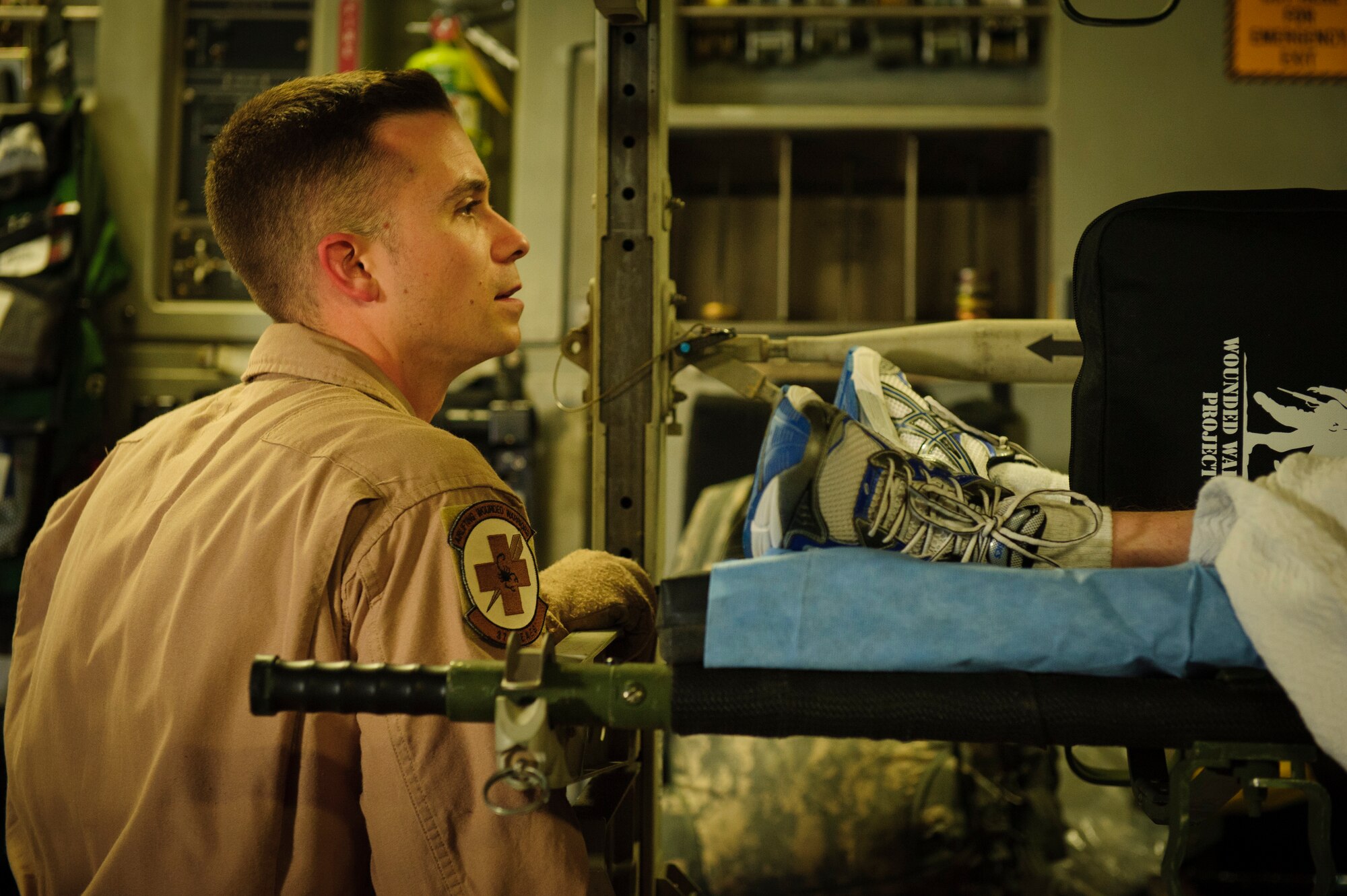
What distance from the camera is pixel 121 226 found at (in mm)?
3348

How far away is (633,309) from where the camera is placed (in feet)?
4.41

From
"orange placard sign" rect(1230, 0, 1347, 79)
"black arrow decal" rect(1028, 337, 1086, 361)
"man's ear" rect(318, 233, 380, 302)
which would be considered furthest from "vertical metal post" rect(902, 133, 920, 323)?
"man's ear" rect(318, 233, 380, 302)

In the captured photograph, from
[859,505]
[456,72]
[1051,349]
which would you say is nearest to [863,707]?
[859,505]

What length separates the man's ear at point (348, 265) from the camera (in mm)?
1174

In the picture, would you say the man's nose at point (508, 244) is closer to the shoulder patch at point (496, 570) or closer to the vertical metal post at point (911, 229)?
the shoulder patch at point (496, 570)

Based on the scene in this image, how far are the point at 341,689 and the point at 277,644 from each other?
281mm

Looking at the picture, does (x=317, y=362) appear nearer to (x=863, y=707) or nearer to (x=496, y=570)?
(x=496, y=570)

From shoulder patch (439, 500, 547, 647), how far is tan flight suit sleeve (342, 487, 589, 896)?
1 cm

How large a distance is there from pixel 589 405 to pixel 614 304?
0.44ft

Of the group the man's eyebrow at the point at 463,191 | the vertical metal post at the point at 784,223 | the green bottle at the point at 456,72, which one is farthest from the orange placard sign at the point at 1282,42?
the man's eyebrow at the point at 463,191

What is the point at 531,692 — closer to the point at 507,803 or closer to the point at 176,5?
the point at 507,803

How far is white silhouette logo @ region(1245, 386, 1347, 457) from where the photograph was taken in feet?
2.93

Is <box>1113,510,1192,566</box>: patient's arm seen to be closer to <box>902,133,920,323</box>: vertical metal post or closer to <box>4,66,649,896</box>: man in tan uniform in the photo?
<box>4,66,649,896</box>: man in tan uniform

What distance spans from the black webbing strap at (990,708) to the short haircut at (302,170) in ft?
2.46
